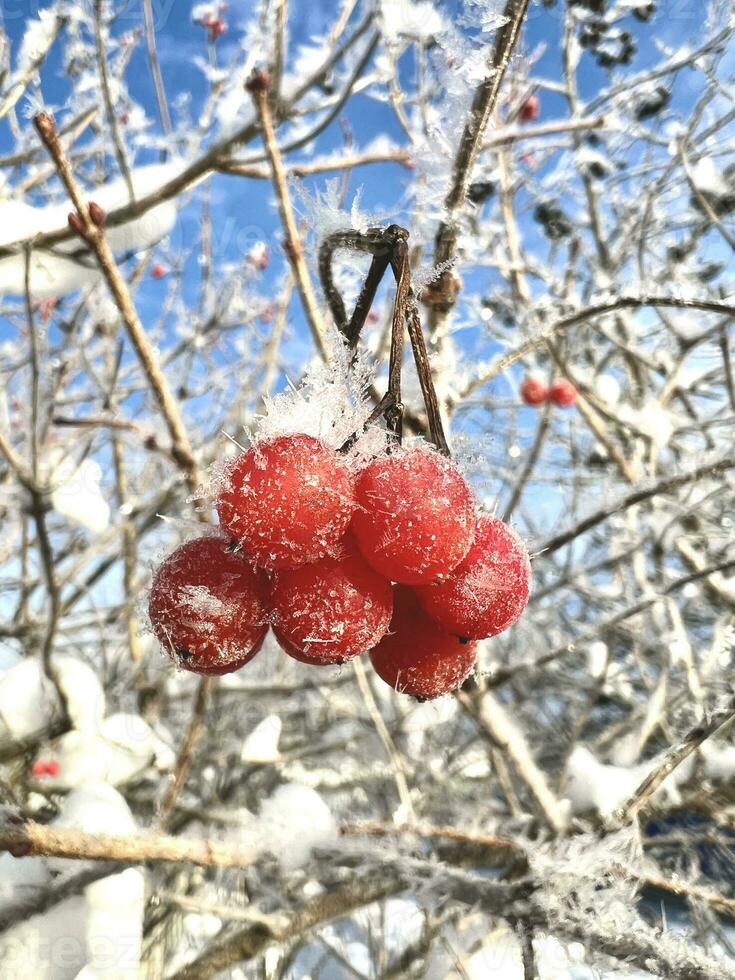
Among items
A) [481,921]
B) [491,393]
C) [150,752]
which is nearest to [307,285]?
[150,752]

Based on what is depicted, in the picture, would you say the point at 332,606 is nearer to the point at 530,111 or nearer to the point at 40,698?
the point at 40,698

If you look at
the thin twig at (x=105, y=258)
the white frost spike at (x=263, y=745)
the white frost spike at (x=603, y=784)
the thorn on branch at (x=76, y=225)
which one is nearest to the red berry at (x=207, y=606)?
the thin twig at (x=105, y=258)

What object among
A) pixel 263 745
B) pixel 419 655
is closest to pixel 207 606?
pixel 419 655

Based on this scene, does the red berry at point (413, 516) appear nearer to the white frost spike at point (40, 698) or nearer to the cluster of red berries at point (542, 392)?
the white frost spike at point (40, 698)

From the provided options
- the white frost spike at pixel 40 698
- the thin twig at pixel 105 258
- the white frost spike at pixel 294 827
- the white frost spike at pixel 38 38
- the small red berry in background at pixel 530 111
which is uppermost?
the small red berry in background at pixel 530 111

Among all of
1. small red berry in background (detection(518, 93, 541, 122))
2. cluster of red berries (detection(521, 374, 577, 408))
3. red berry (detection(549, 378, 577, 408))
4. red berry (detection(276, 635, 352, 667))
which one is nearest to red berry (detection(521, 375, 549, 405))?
cluster of red berries (detection(521, 374, 577, 408))

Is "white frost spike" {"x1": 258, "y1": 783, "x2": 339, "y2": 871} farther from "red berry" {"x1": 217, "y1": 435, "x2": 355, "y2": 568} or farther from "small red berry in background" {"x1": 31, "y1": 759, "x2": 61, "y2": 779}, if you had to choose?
"small red berry in background" {"x1": 31, "y1": 759, "x2": 61, "y2": 779}

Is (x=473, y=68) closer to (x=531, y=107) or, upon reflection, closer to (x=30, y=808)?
(x=30, y=808)
